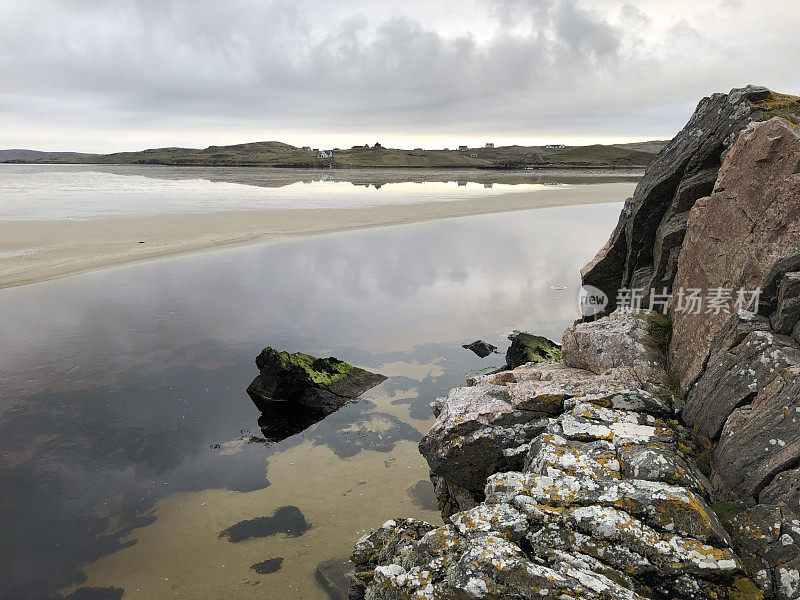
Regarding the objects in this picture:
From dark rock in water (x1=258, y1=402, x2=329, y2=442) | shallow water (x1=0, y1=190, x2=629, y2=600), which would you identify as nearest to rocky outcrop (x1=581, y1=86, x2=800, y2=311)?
shallow water (x1=0, y1=190, x2=629, y2=600)

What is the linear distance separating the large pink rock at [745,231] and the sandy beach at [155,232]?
31.4 metres

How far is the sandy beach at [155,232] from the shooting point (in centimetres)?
3147

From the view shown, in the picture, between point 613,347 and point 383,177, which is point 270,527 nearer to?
point 613,347

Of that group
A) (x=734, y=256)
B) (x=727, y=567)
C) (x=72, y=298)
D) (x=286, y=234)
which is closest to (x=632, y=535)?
(x=727, y=567)

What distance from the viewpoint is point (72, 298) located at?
976 inches

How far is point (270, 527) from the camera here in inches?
424

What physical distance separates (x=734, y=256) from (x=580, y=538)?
6280 mm

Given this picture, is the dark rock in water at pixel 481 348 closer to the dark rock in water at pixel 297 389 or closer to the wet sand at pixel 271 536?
the dark rock in water at pixel 297 389

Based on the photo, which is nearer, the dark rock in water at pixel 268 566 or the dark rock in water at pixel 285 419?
the dark rock in water at pixel 268 566

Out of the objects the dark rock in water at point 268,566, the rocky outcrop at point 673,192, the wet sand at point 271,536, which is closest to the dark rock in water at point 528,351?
the rocky outcrop at point 673,192

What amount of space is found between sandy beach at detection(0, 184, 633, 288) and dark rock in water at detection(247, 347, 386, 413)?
19.4 metres

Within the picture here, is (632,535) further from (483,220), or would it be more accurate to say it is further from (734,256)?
(483,220)

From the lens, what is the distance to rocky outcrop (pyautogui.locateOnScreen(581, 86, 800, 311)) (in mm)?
11570

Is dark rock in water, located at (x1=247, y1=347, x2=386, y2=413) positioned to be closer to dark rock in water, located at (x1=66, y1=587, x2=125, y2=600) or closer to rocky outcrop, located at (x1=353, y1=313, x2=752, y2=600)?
rocky outcrop, located at (x1=353, y1=313, x2=752, y2=600)
